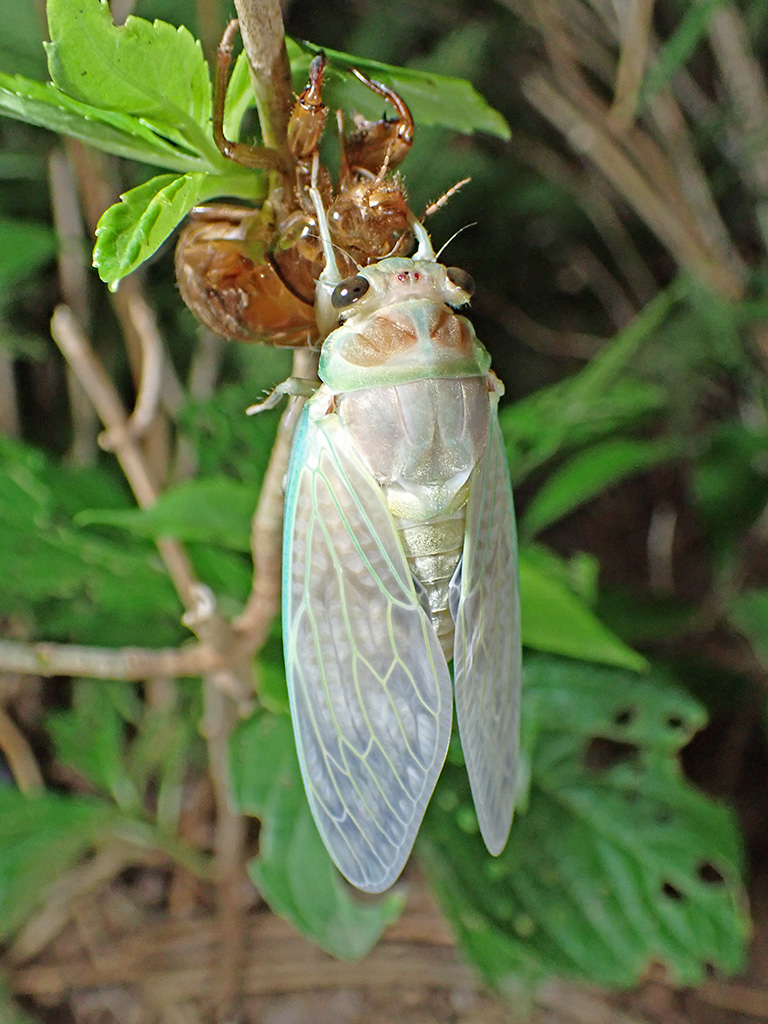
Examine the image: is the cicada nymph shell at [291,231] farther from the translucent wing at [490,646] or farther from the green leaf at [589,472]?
the green leaf at [589,472]

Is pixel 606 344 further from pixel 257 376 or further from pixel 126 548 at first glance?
pixel 126 548

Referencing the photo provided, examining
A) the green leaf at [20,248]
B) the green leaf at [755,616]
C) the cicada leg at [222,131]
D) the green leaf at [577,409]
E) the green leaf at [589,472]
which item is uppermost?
the cicada leg at [222,131]

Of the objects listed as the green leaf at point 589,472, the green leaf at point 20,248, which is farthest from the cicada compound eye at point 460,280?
the green leaf at point 20,248

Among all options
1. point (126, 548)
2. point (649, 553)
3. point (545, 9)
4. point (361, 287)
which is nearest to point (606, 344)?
point (649, 553)

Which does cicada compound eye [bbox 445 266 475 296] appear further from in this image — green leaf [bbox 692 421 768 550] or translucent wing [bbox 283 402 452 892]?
green leaf [bbox 692 421 768 550]

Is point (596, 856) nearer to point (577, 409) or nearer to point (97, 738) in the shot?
point (577, 409)

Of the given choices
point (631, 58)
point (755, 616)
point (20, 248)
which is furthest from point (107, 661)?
point (631, 58)

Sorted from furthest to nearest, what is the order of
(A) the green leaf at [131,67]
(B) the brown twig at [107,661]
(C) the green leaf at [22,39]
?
(C) the green leaf at [22,39]
(B) the brown twig at [107,661]
(A) the green leaf at [131,67]
